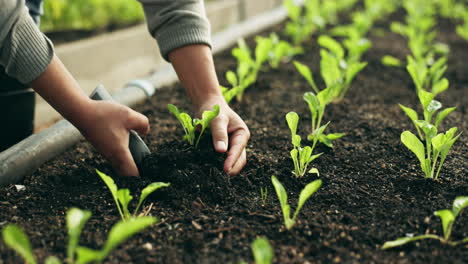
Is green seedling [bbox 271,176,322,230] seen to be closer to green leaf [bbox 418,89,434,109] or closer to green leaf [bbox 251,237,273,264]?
green leaf [bbox 251,237,273,264]

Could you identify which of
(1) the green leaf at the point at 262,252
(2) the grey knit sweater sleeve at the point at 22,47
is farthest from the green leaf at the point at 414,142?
(2) the grey knit sweater sleeve at the point at 22,47

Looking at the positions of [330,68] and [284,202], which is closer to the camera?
[284,202]

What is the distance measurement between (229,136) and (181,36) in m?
0.43

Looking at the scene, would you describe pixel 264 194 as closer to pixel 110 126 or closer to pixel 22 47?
pixel 110 126

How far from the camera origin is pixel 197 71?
170 centimetres

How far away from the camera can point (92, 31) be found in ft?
10.5

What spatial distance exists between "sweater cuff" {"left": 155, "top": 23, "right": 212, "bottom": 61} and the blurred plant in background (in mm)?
1469

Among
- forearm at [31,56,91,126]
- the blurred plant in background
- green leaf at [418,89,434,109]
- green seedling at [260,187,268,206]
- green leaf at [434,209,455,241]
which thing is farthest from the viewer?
the blurred plant in background

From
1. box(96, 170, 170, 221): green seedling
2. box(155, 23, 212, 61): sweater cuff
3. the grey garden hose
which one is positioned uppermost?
box(155, 23, 212, 61): sweater cuff

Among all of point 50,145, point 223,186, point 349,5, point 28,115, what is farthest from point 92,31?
point 349,5

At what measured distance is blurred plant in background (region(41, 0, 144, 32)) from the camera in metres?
2.92

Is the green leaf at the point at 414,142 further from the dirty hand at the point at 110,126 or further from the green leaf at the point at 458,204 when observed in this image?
the dirty hand at the point at 110,126

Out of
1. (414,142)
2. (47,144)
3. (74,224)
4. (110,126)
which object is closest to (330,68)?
(414,142)

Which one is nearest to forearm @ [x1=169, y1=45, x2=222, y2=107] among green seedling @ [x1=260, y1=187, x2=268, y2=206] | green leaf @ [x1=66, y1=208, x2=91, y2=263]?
green seedling @ [x1=260, y1=187, x2=268, y2=206]
